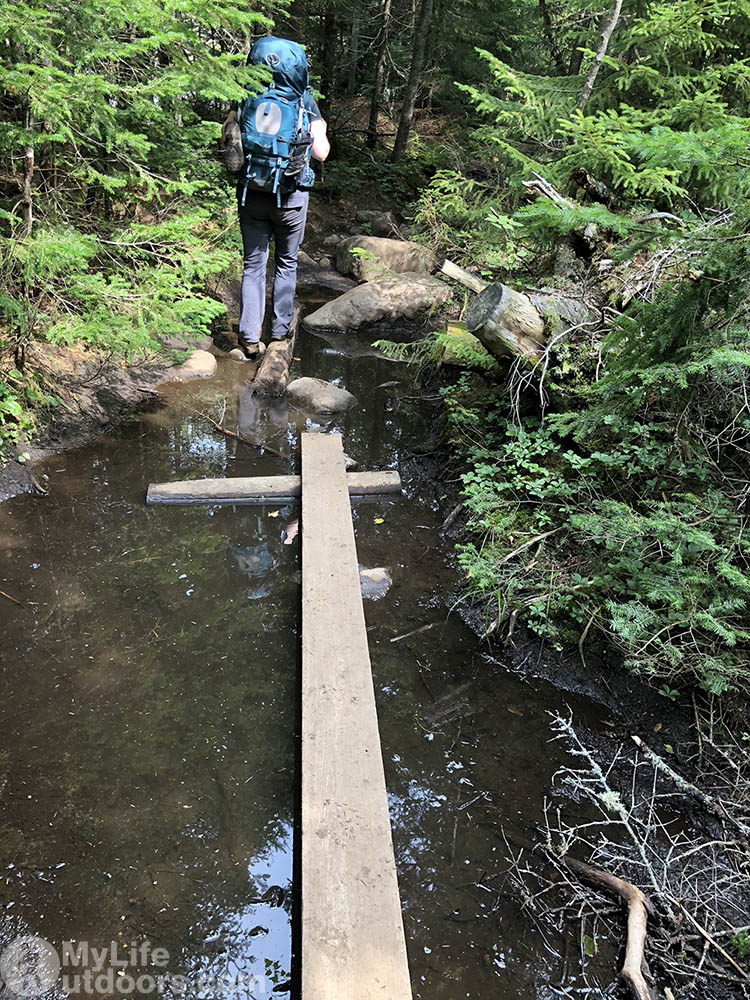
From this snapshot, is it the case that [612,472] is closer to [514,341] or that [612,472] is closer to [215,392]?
[514,341]

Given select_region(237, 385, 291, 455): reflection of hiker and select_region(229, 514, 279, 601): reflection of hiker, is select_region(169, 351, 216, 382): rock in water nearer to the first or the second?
select_region(237, 385, 291, 455): reflection of hiker

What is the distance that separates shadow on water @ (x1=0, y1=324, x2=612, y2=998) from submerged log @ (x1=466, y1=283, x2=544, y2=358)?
138 cm

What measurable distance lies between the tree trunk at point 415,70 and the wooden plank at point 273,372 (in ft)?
33.6

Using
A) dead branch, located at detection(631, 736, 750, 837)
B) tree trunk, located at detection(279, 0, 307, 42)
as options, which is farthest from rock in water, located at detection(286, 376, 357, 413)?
tree trunk, located at detection(279, 0, 307, 42)

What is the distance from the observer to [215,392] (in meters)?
6.54

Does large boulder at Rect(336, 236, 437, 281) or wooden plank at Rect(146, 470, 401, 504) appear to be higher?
large boulder at Rect(336, 236, 437, 281)

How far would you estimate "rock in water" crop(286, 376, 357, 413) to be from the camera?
650 centimetres

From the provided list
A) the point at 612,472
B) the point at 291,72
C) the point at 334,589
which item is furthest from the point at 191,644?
the point at 291,72

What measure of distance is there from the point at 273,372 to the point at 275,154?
2.00m

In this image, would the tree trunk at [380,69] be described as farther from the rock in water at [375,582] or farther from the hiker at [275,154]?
the rock in water at [375,582]

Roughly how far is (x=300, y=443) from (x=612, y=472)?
8.90 ft

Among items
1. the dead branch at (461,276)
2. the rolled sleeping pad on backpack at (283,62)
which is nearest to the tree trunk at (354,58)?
the rolled sleeping pad on backpack at (283,62)

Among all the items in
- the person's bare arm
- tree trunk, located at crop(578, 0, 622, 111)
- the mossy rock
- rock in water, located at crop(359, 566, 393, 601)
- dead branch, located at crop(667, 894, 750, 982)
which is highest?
tree trunk, located at crop(578, 0, 622, 111)

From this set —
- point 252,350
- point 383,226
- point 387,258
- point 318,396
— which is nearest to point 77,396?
point 252,350
